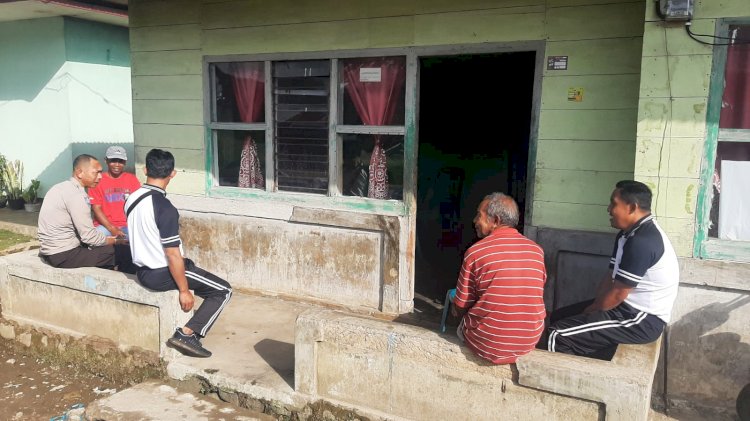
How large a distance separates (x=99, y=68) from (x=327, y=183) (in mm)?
6589

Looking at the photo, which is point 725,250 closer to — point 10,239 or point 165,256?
point 165,256

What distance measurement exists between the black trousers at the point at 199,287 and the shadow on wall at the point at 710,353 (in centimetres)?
338

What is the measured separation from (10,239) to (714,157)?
360 inches

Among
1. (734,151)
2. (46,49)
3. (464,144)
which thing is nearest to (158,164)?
(734,151)

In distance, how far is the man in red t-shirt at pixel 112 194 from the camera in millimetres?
5613

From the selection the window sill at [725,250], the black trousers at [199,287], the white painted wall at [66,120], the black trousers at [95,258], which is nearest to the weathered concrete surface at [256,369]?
the black trousers at [199,287]

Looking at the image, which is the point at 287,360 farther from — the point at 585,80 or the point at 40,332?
the point at 585,80

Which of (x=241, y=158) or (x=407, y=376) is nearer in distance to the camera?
(x=407, y=376)

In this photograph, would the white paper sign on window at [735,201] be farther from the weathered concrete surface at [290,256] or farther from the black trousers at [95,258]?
the black trousers at [95,258]

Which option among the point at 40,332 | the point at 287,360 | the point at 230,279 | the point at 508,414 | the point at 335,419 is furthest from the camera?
the point at 230,279

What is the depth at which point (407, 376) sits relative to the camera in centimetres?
352

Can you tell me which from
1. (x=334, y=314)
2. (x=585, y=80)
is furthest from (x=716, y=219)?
(x=334, y=314)

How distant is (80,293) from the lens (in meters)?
4.81

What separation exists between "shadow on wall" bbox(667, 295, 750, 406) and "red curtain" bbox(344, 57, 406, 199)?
2827mm
